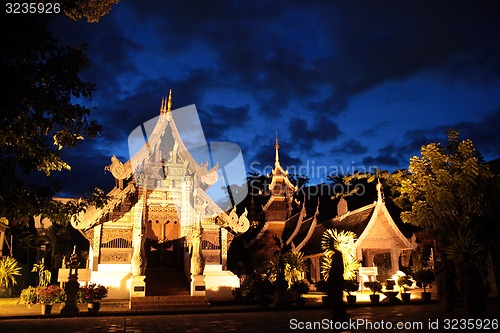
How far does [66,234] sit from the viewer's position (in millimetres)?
25188

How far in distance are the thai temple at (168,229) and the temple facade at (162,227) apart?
4cm

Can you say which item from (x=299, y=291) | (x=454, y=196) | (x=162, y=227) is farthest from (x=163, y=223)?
(x=454, y=196)

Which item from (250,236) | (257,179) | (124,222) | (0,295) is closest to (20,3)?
(124,222)

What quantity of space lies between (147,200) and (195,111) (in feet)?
24.9

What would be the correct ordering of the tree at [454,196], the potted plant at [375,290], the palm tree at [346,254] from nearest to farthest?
the potted plant at [375,290] → the tree at [454,196] → the palm tree at [346,254]

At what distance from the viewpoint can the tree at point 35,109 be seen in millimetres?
6727

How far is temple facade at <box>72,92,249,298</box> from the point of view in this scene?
17547 millimetres

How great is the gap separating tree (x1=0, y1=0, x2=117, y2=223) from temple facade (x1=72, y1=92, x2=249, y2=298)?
31.4ft

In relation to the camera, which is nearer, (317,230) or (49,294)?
(49,294)

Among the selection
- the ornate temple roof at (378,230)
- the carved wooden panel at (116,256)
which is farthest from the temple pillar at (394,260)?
the carved wooden panel at (116,256)

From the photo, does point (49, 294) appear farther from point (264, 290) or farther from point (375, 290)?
point (375, 290)

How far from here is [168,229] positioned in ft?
68.7

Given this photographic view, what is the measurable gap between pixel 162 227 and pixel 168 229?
322 millimetres

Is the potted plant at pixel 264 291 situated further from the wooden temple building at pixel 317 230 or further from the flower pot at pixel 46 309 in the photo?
the flower pot at pixel 46 309
